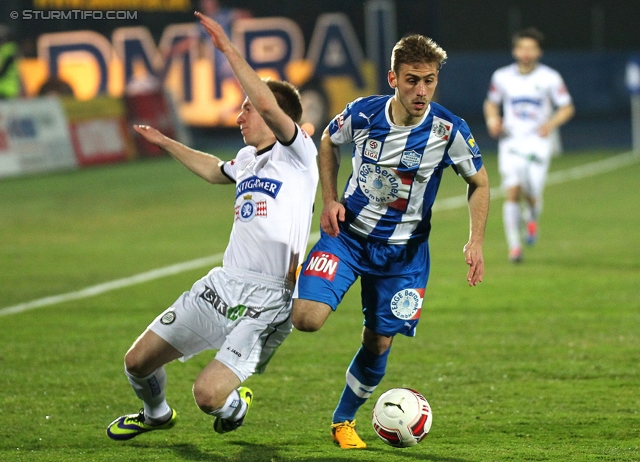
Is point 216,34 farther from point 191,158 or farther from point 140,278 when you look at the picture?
point 140,278

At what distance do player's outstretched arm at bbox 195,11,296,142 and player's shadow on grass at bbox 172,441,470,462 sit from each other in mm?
1594

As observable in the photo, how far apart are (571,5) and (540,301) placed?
95.2 feet

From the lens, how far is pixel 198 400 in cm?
501

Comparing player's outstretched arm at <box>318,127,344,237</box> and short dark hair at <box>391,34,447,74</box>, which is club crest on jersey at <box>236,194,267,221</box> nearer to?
player's outstretched arm at <box>318,127,344,237</box>

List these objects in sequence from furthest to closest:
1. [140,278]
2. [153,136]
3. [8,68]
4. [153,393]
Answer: [8,68], [140,278], [153,136], [153,393]

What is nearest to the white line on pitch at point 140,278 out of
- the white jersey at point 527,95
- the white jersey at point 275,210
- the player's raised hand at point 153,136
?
the white jersey at point 527,95

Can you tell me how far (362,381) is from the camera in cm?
547

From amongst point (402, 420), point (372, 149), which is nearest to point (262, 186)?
point (372, 149)

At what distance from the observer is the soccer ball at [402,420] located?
5027 mm

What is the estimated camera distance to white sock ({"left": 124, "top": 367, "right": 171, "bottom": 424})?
5.30 meters

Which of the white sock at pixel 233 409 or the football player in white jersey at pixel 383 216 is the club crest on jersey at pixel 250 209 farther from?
the white sock at pixel 233 409

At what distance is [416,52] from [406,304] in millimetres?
1261

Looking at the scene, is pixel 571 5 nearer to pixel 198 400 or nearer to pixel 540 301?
pixel 540 301

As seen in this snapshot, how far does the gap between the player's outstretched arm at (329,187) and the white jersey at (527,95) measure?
22.4 feet
